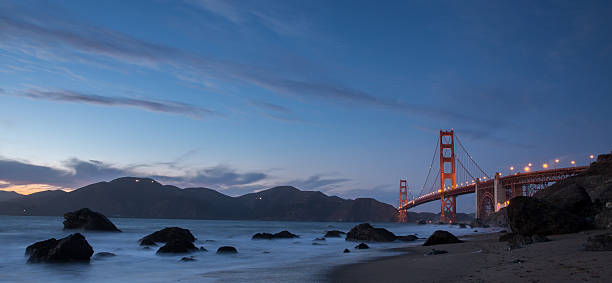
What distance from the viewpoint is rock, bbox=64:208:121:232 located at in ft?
131

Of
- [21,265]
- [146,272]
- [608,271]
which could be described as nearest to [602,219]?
[608,271]

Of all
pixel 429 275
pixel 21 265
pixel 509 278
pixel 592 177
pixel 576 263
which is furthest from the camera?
pixel 592 177

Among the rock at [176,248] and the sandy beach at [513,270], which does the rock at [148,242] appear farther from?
the sandy beach at [513,270]

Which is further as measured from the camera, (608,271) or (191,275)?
(191,275)

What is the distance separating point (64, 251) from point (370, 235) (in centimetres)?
1991

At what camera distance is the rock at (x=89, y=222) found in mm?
39875

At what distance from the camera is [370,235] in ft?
96.1

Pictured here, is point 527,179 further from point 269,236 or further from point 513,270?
point 513,270

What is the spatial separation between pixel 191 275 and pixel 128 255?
28.4ft

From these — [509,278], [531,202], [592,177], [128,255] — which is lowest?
[128,255]

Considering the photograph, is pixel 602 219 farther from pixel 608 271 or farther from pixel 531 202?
pixel 608 271

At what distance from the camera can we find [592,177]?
3503 cm

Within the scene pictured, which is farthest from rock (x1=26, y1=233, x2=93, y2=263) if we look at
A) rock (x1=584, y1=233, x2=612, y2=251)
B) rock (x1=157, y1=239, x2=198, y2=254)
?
rock (x1=584, y1=233, x2=612, y2=251)

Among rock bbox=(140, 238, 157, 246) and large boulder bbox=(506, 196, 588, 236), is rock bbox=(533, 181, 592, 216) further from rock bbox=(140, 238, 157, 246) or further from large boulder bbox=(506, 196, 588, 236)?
rock bbox=(140, 238, 157, 246)
